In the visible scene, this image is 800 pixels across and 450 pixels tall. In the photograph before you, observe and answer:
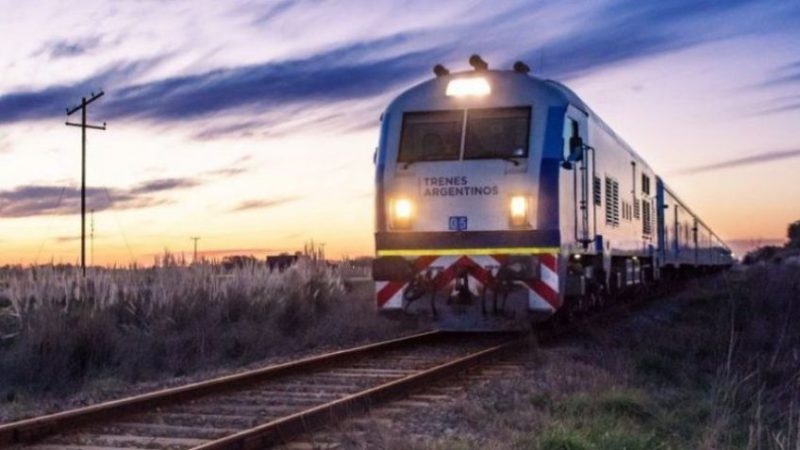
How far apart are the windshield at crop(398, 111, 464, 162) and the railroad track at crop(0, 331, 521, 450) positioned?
2.87m

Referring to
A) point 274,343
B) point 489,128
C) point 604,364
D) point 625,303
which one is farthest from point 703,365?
point 625,303

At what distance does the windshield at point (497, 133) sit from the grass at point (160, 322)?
13.8 ft

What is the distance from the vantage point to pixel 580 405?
28.6 ft

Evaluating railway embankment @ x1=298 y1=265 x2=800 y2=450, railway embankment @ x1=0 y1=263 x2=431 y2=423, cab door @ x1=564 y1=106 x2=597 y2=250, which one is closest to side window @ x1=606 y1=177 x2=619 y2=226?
cab door @ x1=564 y1=106 x2=597 y2=250

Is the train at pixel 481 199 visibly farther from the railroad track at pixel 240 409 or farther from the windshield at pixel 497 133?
the railroad track at pixel 240 409

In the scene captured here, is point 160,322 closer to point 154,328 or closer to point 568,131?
point 154,328

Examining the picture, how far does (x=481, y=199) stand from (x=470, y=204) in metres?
0.17

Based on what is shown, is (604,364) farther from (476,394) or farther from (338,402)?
(338,402)

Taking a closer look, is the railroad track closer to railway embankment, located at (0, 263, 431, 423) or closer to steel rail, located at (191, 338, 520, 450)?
steel rail, located at (191, 338, 520, 450)

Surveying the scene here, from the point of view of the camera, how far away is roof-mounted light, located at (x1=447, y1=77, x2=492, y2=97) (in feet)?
46.3

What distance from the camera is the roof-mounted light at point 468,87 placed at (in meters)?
14.1

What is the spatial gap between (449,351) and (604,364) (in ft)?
8.66

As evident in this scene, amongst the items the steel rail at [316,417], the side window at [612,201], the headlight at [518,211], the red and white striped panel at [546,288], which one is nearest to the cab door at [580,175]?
the headlight at [518,211]

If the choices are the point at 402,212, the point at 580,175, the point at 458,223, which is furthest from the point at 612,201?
the point at 402,212
